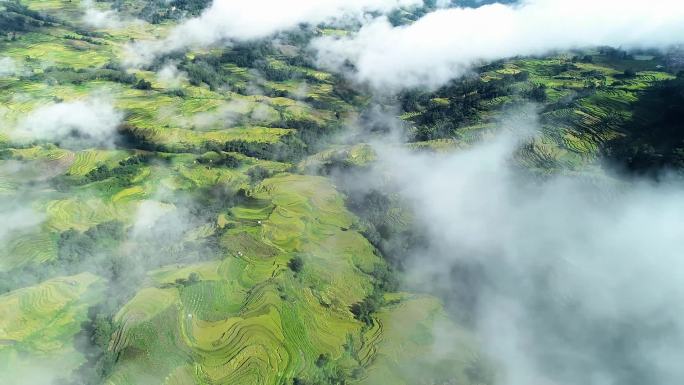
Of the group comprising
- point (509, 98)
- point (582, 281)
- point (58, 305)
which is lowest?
point (58, 305)

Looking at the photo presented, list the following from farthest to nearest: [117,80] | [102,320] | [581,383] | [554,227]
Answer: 1. [117,80]
2. [554,227]
3. [102,320]
4. [581,383]

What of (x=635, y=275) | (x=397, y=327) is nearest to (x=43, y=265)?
(x=397, y=327)

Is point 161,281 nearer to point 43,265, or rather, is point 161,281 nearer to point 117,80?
point 43,265

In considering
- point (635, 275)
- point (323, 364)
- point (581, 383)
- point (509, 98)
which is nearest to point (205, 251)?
point (323, 364)

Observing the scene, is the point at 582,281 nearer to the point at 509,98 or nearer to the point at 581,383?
the point at 581,383

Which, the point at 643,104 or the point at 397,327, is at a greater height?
the point at 643,104

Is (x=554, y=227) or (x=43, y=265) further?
(x=554, y=227)

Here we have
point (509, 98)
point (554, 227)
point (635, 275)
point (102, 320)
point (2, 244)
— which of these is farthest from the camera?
point (509, 98)
